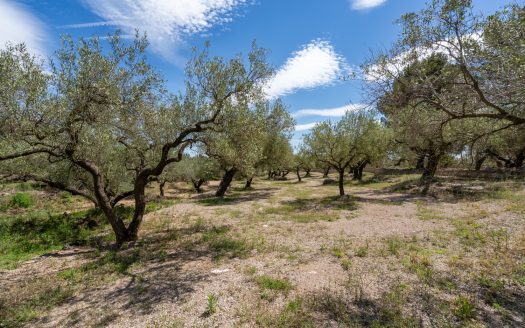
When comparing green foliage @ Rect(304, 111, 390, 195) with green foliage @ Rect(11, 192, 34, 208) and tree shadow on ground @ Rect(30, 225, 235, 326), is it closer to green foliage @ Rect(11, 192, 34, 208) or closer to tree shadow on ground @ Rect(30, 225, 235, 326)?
tree shadow on ground @ Rect(30, 225, 235, 326)

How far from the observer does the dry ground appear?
22.4 ft

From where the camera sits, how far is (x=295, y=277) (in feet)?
29.6

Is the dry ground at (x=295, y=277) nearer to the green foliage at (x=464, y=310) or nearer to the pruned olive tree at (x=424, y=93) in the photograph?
the green foliage at (x=464, y=310)

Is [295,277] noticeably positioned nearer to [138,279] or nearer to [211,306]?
[211,306]

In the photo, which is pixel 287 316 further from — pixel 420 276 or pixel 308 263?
pixel 420 276

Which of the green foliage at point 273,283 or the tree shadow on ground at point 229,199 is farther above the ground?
the tree shadow on ground at point 229,199

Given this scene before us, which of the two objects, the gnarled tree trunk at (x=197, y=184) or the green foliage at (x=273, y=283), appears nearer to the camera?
the green foliage at (x=273, y=283)

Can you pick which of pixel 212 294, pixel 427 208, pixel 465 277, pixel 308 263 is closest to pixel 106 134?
pixel 212 294

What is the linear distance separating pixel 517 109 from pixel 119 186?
82.9 ft

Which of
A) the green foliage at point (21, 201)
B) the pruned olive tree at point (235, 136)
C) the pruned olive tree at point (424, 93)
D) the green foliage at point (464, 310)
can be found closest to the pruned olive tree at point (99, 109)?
the pruned olive tree at point (235, 136)

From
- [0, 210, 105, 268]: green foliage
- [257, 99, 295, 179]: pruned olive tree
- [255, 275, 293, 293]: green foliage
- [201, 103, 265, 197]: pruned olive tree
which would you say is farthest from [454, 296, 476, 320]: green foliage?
[257, 99, 295, 179]: pruned olive tree

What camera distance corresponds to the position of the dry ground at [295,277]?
269 inches

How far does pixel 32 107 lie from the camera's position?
374 inches

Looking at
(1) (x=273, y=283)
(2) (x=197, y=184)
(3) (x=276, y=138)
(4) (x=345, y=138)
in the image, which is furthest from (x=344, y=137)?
(2) (x=197, y=184)
